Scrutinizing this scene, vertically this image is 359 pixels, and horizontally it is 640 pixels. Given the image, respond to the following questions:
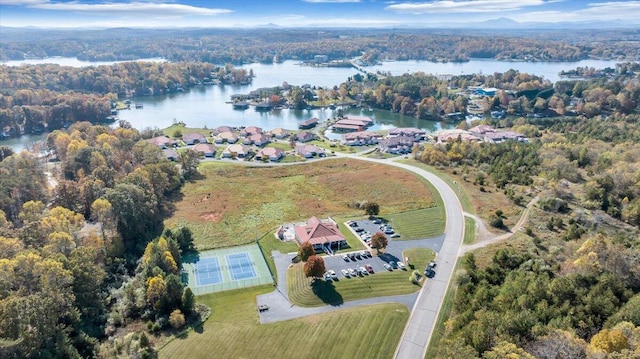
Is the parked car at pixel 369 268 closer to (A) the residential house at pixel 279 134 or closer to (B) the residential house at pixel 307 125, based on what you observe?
(A) the residential house at pixel 279 134

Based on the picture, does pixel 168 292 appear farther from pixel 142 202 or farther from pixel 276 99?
pixel 276 99

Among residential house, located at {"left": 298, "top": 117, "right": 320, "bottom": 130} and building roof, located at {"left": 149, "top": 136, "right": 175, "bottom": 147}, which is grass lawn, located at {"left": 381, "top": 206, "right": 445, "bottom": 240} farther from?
residential house, located at {"left": 298, "top": 117, "right": 320, "bottom": 130}

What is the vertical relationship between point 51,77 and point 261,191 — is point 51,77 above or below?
above

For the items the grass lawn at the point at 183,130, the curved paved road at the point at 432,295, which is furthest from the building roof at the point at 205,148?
the curved paved road at the point at 432,295

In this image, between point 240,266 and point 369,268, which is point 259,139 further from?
point 369,268

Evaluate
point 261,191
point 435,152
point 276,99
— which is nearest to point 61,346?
point 261,191

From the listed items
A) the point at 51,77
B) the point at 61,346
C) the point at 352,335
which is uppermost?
the point at 51,77
